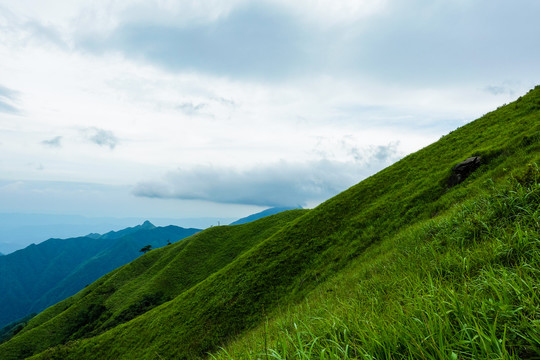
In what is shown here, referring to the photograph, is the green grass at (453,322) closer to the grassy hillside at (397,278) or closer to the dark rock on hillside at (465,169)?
the grassy hillside at (397,278)

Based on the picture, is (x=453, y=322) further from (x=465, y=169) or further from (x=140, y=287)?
(x=140, y=287)

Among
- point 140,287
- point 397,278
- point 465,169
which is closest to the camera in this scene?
point 397,278

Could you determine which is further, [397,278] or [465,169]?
[465,169]

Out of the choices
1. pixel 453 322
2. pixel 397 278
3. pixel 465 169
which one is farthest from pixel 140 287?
pixel 453 322

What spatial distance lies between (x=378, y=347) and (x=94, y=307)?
100m

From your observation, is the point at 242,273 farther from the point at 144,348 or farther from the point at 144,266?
the point at 144,266

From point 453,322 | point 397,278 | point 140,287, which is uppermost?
point 453,322

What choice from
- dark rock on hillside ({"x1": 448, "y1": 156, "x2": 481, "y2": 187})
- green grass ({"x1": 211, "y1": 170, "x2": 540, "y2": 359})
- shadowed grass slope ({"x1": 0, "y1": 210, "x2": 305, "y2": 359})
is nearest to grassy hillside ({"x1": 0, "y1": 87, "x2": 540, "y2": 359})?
green grass ({"x1": 211, "y1": 170, "x2": 540, "y2": 359})

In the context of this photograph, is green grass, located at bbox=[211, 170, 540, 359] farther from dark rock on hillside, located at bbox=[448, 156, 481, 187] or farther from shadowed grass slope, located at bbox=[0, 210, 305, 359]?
shadowed grass slope, located at bbox=[0, 210, 305, 359]

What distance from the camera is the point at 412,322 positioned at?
2850 mm

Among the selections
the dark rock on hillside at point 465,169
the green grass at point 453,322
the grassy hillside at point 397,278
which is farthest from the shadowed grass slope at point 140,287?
the green grass at point 453,322

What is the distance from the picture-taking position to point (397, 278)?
21.4 ft

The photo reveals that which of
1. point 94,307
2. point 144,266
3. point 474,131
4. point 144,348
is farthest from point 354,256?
point 144,266

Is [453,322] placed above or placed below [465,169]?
below
